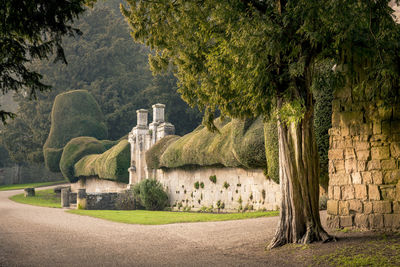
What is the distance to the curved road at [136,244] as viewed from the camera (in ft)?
23.5

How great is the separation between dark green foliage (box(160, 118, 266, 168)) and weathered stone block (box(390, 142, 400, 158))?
4.42m

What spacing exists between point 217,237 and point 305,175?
2712 mm

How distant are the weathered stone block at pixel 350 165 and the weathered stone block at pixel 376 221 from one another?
93 centimetres

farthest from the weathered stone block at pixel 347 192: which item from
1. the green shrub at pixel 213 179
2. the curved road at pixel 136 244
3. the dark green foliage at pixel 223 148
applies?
the green shrub at pixel 213 179

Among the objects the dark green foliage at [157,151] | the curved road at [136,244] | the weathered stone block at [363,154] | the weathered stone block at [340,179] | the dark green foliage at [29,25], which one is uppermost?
the dark green foliage at [29,25]

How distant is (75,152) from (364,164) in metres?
28.5

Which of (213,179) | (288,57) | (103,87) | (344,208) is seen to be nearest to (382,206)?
(344,208)

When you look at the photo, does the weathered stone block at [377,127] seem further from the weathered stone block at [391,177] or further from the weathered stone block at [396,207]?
the weathered stone block at [396,207]

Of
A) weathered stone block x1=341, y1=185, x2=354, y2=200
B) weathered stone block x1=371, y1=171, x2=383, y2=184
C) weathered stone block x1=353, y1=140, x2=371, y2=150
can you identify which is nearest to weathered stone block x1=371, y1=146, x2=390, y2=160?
weathered stone block x1=353, y1=140, x2=371, y2=150

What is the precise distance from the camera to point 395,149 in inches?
298

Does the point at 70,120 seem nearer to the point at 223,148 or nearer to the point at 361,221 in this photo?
the point at 223,148

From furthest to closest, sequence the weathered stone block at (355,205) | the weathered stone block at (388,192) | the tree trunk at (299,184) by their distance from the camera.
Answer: the weathered stone block at (355,205) < the tree trunk at (299,184) < the weathered stone block at (388,192)

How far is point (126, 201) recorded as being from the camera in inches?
835

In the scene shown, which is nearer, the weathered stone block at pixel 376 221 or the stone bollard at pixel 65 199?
the weathered stone block at pixel 376 221
